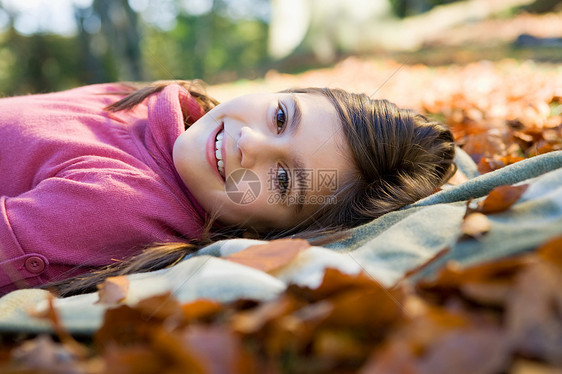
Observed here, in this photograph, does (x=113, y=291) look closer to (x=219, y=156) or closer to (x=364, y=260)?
(x=364, y=260)

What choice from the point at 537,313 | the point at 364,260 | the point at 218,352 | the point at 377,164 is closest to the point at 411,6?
the point at 377,164

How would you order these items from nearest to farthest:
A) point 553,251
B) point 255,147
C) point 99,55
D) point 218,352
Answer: point 218,352 < point 553,251 < point 255,147 < point 99,55

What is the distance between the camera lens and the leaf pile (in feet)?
1.97

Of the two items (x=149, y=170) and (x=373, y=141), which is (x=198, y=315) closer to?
(x=149, y=170)

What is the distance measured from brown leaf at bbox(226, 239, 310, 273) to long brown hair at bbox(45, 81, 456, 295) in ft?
1.32

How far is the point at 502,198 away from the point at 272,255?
555 mm

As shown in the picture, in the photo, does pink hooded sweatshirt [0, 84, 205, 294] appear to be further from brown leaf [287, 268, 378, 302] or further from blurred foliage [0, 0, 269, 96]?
brown leaf [287, 268, 378, 302]

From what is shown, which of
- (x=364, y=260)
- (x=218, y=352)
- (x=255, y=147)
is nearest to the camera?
(x=218, y=352)

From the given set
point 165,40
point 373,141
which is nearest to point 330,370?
point 373,141

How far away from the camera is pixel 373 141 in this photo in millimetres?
1729

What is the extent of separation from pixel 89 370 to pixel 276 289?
36cm

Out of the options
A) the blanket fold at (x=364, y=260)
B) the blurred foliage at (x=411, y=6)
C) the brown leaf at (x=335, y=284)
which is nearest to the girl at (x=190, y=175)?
the blanket fold at (x=364, y=260)

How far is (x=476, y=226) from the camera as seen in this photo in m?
0.98

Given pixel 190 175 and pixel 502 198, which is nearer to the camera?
pixel 502 198
